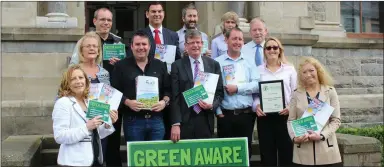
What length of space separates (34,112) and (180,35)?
3.42 m

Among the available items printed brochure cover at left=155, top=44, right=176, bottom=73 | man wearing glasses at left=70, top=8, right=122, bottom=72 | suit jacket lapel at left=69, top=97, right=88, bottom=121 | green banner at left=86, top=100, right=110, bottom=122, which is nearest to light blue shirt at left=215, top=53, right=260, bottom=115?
printed brochure cover at left=155, top=44, right=176, bottom=73

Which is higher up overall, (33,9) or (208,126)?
(33,9)

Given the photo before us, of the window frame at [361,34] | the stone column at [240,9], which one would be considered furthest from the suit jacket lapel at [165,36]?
the window frame at [361,34]

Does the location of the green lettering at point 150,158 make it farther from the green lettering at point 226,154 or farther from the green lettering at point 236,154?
the green lettering at point 236,154

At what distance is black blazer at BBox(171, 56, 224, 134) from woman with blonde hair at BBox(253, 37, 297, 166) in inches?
22.3

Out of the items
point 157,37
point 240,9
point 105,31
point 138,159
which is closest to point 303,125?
point 138,159

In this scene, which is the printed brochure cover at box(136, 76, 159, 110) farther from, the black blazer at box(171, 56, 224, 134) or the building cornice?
the building cornice

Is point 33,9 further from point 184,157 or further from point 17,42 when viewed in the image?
point 184,157

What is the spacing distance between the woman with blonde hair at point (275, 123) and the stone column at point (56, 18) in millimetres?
4758

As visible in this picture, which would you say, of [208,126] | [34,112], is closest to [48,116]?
[34,112]

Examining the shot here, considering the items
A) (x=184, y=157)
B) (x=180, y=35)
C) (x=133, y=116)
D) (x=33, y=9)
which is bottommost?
(x=184, y=157)

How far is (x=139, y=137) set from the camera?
193 inches

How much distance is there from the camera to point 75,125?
4.18 metres

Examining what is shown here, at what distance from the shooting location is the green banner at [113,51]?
5.38 m
